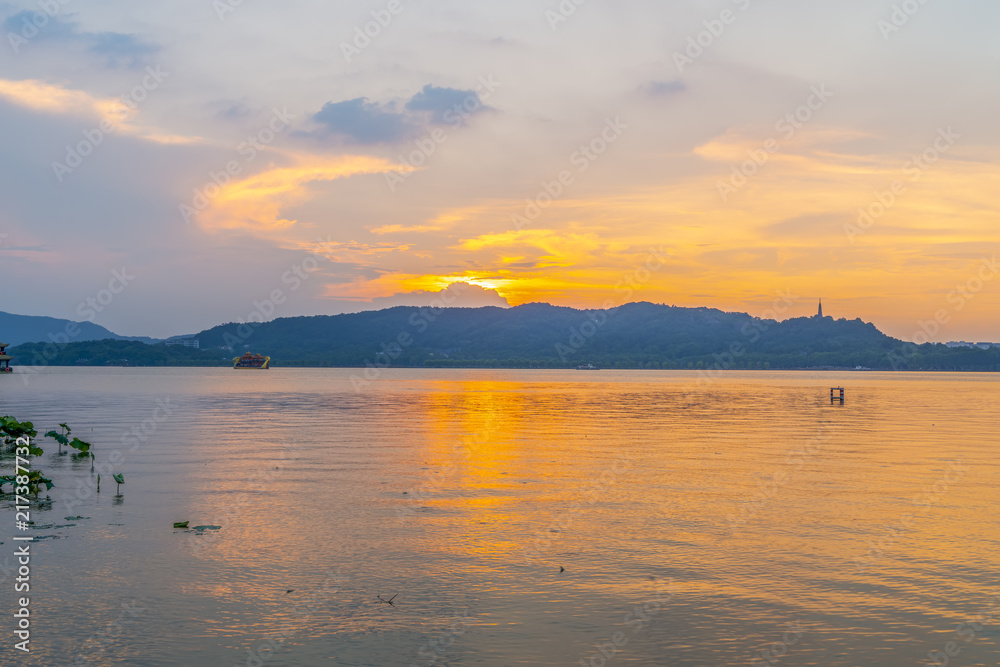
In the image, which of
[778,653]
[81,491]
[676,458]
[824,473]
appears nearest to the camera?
[778,653]

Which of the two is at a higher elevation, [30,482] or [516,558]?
[30,482]

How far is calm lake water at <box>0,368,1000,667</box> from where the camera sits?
14.6m

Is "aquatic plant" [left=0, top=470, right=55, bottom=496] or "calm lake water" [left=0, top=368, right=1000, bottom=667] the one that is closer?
"calm lake water" [left=0, top=368, right=1000, bottom=667]

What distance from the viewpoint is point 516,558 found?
20.6m

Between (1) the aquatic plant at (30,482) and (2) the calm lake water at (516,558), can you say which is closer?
(2) the calm lake water at (516,558)

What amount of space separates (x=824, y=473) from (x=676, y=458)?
773cm

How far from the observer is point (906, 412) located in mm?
83000

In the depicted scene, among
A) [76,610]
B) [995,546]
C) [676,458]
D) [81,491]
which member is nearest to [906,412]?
[676,458]

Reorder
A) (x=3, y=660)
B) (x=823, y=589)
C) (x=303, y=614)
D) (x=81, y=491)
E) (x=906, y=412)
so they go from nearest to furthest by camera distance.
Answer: (x=3, y=660), (x=303, y=614), (x=823, y=589), (x=81, y=491), (x=906, y=412)

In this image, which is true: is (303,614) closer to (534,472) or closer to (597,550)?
(597,550)

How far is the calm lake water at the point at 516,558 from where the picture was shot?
14.6 metres

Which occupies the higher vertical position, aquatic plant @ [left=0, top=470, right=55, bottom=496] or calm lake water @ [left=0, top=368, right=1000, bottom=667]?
aquatic plant @ [left=0, top=470, right=55, bottom=496]

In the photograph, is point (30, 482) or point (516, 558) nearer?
point (516, 558)

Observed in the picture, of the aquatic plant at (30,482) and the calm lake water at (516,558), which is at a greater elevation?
the aquatic plant at (30,482)
